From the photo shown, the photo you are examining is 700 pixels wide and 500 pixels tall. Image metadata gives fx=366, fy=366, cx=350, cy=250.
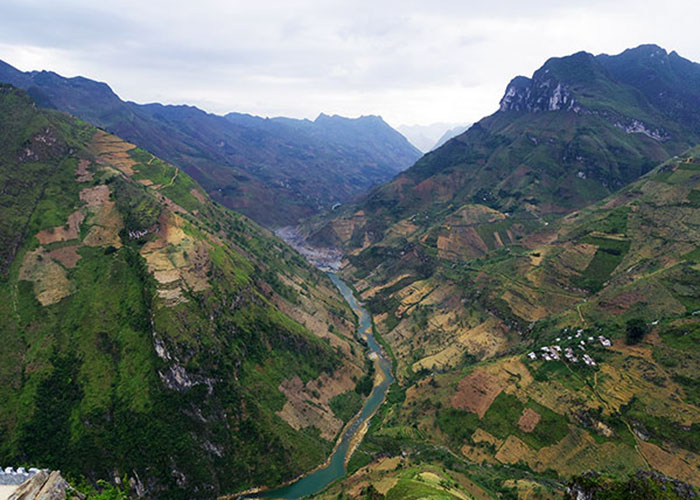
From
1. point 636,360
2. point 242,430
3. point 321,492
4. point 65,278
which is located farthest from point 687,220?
point 65,278

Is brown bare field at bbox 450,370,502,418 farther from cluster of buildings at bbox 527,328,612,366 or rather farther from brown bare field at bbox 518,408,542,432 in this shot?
cluster of buildings at bbox 527,328,612,366

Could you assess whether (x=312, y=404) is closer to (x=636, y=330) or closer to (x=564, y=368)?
(x=564, y=368)

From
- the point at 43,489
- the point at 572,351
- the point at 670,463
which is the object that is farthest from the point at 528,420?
the point at 43,489

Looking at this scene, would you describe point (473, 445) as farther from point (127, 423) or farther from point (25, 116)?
point (25, 116)

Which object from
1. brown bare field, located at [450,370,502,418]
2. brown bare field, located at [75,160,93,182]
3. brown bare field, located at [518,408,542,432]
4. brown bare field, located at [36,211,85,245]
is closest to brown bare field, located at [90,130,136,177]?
brown bare field, located at [75,160,93,182]

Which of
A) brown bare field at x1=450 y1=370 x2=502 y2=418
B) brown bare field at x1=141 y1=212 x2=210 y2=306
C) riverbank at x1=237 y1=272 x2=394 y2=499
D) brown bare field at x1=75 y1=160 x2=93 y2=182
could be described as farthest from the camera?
brown bare field at x1=75 y1=160 x2=93 y2=182

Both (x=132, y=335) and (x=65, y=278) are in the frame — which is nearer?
(x=132, y=335)
